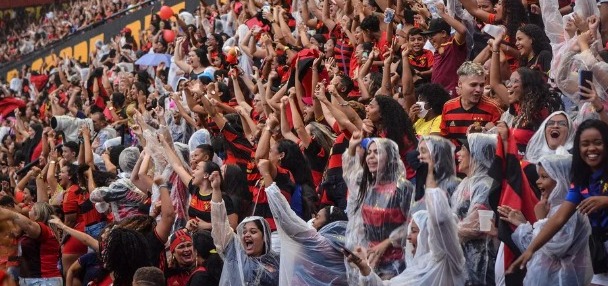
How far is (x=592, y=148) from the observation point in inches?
251

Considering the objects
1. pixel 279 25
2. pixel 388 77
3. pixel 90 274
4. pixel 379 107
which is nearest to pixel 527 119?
pixel 379 107

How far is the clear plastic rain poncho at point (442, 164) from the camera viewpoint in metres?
7.41

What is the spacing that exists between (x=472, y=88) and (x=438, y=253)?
2.11m

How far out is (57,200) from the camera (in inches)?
465

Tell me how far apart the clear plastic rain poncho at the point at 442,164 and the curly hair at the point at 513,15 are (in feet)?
9.12

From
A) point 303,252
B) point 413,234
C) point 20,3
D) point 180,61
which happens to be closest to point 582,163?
point 413,234

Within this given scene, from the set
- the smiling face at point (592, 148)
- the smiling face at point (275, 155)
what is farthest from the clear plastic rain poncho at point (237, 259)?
the smiling face at point (592, 148)

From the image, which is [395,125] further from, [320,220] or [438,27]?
[438,27]

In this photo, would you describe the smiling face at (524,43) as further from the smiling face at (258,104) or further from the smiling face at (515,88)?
the smiling face at (258,104)

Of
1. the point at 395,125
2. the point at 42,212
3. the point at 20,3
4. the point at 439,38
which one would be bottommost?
the point at 20,3

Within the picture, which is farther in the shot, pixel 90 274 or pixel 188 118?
pixel 188 118

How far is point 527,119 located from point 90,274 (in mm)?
3102

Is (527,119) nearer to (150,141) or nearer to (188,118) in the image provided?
(150,141)

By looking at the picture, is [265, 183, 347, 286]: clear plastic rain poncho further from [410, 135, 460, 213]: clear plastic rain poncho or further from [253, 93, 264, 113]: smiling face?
[253, 93, 264, 113]: smiling face
